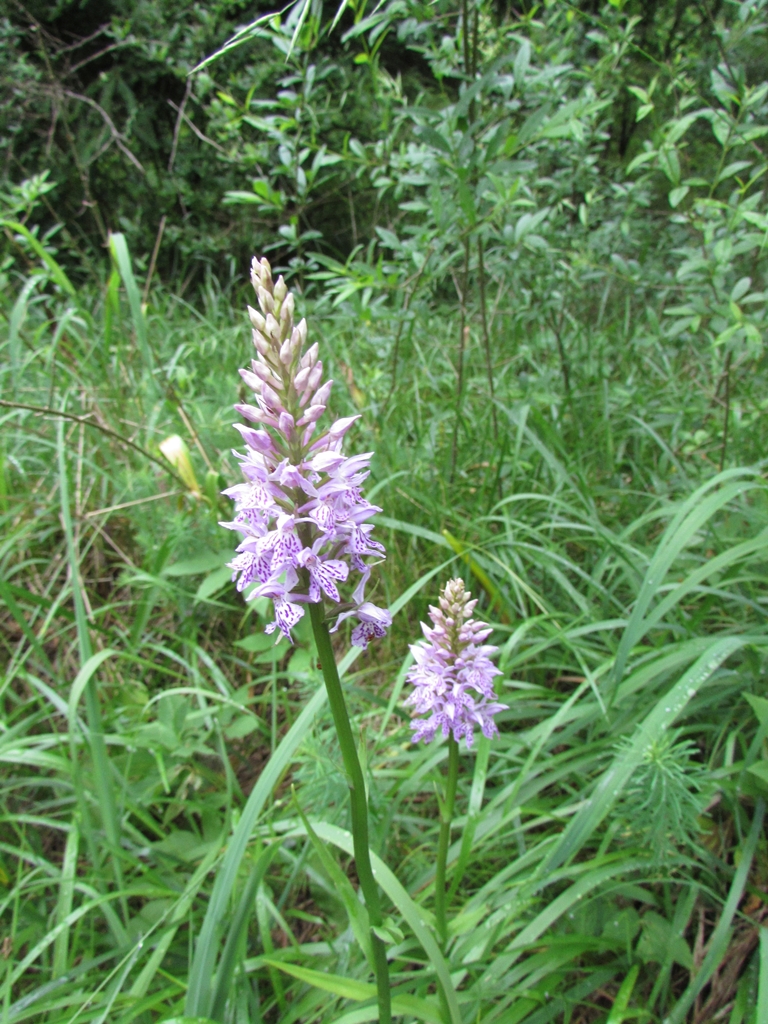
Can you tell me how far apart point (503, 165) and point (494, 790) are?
8.29ft

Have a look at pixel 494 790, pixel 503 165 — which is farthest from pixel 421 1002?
pixel 503 165

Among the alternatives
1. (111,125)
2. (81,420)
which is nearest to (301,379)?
(81,420)

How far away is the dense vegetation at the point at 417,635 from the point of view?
1.92 meters

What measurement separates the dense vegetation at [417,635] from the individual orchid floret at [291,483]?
540 mm

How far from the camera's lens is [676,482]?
3.34 m

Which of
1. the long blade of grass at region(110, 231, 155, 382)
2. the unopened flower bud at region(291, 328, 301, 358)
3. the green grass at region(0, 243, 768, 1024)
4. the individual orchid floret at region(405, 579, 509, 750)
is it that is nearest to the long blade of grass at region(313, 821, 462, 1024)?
the green grass at region(0, 243, 768, 1024)

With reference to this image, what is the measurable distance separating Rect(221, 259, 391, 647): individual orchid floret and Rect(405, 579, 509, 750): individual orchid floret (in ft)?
1.40

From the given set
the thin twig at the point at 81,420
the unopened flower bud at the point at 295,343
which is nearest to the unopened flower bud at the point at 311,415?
the unopened flower bud at the point at 295,343

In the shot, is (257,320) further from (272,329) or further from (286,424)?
(286,424)

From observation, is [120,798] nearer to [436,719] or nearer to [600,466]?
[436,719]

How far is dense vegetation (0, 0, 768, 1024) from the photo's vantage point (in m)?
1.92

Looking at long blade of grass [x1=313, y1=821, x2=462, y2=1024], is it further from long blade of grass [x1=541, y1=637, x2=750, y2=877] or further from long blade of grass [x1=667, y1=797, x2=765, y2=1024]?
long blade of grass [x1=667, y1=797, x2=765, y2=1024]

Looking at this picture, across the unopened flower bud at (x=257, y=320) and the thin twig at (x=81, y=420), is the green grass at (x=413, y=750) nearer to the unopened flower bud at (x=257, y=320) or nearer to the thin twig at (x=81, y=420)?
the thin twig at (x=81, y=420)

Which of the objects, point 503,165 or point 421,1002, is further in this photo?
point 503,165
